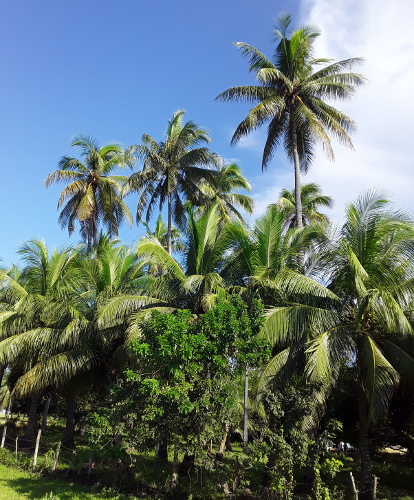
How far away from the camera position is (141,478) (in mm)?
12609

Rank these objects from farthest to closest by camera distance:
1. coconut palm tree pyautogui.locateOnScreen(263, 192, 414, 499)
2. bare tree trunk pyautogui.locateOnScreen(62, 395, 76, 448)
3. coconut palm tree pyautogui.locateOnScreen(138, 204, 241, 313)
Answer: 1. bare tree trunk pyautogui.locateOnScreen(62, 395, 76, 448)
2. coconut palm tree pyautogui.locateOnScreen(138, 204, 241, 313)
3. coconut palm tree pyautogui.locateOnScreen(263, 192, 414, 499)

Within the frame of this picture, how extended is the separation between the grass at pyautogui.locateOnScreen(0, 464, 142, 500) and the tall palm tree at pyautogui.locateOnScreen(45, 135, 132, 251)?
1373cm

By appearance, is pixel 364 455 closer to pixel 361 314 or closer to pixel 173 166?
pixel 361 314

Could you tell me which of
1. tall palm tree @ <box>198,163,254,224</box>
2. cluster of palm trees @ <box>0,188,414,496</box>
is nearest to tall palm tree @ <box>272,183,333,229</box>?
tall palm tree @ <box>198,163,254,224</box>

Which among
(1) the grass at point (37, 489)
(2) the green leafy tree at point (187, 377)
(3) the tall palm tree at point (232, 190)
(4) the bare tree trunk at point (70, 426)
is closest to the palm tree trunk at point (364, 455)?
(2) the green leafy tree at point (187, 377)

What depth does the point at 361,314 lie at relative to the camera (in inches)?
415

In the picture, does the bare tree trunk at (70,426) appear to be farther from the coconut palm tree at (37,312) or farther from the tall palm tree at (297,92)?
the tall palm tree at (297,92)

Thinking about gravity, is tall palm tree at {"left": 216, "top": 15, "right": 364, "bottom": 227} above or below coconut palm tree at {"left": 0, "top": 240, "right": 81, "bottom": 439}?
above

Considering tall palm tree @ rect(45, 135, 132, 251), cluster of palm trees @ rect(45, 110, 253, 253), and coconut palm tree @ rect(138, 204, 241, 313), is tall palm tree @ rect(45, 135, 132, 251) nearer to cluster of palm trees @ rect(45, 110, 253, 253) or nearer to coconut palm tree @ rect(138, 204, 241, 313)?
cluster of palm trees @ rect(45, 110, 253, 253)

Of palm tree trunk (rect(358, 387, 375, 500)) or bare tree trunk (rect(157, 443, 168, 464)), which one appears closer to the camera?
palm tree trunk (rect(358, 387, 375, 500))

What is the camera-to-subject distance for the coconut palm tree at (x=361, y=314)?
10.4m

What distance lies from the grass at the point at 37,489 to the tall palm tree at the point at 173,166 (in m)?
12.1

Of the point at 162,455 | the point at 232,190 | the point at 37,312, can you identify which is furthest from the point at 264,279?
the point at 232,190

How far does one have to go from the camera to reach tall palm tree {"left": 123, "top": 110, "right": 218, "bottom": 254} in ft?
72.9
